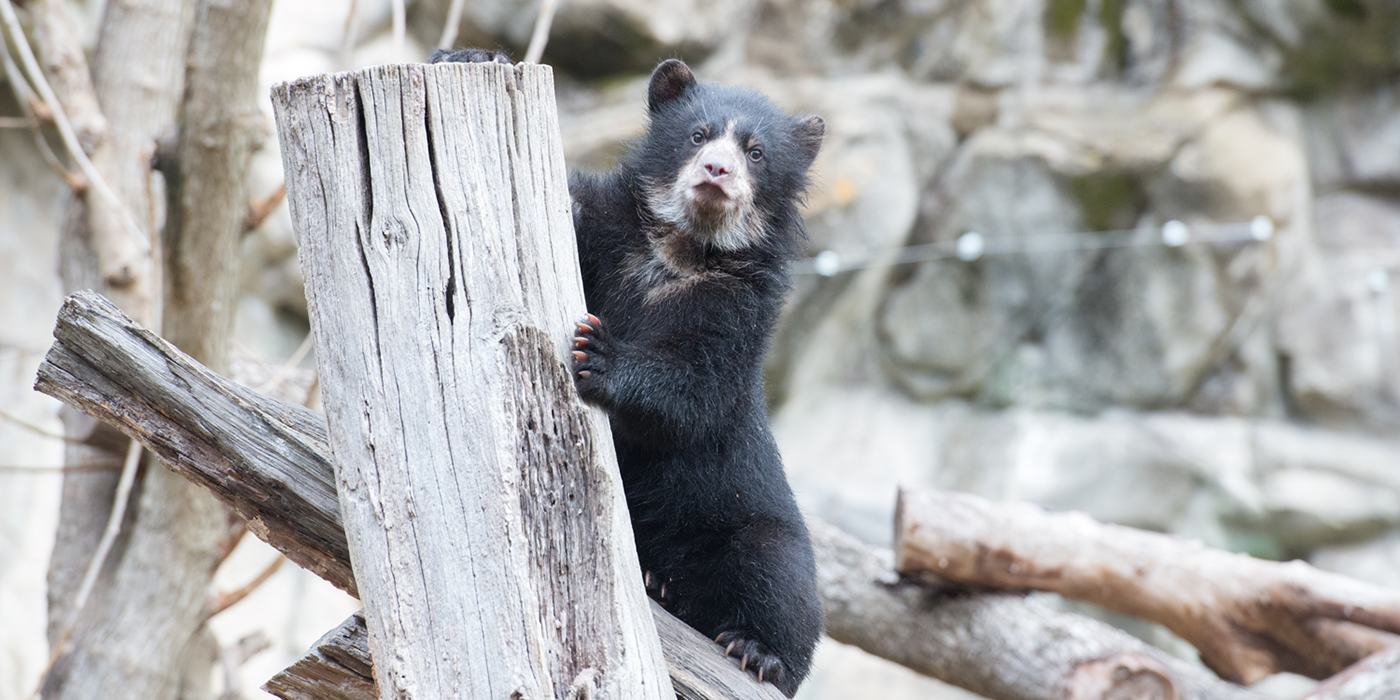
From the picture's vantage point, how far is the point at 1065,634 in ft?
14.4

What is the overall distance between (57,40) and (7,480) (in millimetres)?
4405

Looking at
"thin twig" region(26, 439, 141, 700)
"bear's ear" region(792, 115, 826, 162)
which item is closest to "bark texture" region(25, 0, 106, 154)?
"thin twig" region(26, 439, 141, 700)

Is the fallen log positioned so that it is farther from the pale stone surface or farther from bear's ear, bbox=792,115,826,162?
the pale stone surface

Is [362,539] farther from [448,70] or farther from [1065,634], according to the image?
[1065,634]

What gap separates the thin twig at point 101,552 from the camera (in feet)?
12.2

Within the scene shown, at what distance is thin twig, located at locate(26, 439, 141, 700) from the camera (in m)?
3.72

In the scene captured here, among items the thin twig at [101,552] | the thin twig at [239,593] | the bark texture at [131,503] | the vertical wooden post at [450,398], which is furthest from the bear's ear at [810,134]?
the thin twig at [101,552]

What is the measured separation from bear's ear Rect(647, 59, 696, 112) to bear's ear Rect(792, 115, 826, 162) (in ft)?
1.54

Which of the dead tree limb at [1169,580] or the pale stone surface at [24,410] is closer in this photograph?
the dead tree limb at [1169,580]

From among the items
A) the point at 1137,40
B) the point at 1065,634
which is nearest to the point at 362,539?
the point at 1065,634

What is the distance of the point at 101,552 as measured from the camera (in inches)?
146

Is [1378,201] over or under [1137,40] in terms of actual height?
under

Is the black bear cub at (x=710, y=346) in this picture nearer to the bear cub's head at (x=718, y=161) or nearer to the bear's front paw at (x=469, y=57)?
the bear cub's head at (x=718, y=161)

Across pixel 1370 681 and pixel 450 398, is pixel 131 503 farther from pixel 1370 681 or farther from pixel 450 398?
pixel 1370 681
